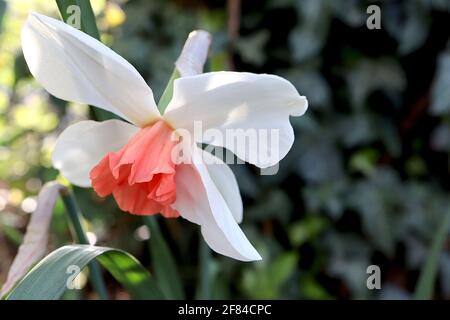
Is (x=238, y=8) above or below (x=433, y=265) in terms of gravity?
above

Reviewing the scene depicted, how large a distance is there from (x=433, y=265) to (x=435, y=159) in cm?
84

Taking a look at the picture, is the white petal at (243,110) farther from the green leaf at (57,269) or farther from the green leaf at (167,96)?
the green leaf at (57,269)

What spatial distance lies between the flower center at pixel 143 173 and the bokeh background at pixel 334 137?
36.0 inches

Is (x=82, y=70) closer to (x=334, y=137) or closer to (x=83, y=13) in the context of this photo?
(x=83, y=13)

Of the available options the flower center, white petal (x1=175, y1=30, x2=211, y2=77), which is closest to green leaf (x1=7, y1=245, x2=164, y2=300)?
the flower center

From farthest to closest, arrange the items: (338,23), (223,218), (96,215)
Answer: (96,215) → (338,23) → (223,218)

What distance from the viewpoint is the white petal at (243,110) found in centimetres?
48

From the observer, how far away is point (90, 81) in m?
0.54

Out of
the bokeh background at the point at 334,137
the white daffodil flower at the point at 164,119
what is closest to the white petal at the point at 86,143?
the white daffodil flower at the point at 164,119

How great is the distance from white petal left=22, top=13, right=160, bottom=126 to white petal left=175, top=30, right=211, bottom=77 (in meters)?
0.04

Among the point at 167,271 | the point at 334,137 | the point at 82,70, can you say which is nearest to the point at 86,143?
the point at 82,70

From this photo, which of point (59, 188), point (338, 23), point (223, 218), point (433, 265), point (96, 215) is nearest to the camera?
point (223, 218)
